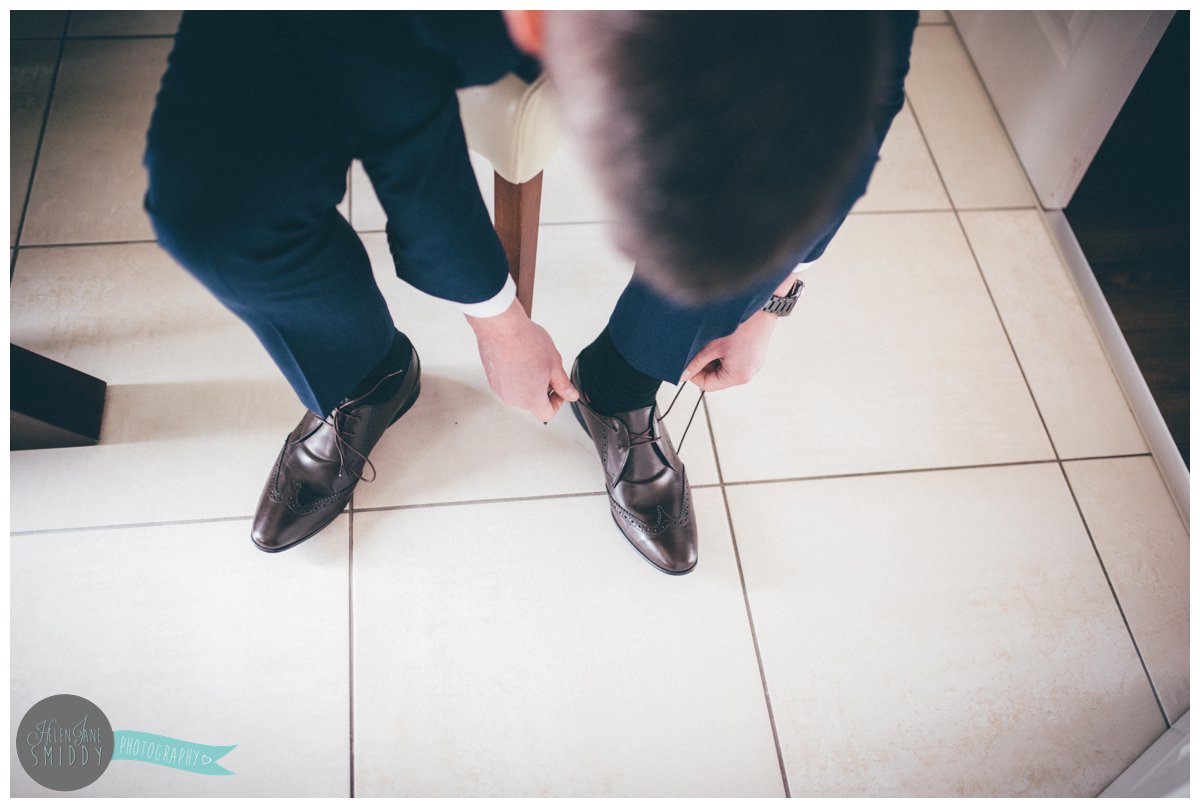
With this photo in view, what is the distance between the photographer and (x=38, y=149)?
132 centimetres

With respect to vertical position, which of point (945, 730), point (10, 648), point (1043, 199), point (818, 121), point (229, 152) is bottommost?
point (10, 648)

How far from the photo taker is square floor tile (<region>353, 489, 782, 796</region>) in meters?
0.93

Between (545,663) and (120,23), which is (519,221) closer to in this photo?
(545,663)

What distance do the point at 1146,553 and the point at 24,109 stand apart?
2127 millimetres

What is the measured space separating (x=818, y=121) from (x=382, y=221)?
3.65ft

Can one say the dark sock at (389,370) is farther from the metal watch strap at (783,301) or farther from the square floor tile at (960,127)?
the square floor tile at (960,127)

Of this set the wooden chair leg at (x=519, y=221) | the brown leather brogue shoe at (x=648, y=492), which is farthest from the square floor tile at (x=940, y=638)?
the wooden chair leg at (x=519, y=221)

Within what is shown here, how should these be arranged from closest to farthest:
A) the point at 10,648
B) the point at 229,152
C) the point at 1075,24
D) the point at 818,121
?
the point at 818,121
the point at 229,152
the point at 10,648
the point at 1075,24

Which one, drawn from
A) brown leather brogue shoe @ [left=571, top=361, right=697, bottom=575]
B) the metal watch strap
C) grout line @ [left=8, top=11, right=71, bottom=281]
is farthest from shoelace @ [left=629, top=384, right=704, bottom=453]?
grout line @ [left=8, top=11, right=71, bottom=281]

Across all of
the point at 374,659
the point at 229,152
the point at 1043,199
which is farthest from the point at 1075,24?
the point at 374,659

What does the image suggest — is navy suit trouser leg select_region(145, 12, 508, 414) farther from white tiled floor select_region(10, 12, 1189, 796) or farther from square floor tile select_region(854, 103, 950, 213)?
square floor tile select_region(854, 103, 950, 213)

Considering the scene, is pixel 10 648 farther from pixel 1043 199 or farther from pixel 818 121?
pixel 1043 199

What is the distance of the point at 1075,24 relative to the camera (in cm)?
126

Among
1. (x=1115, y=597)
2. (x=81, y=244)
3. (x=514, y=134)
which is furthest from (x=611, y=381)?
(x=81, y=244)
